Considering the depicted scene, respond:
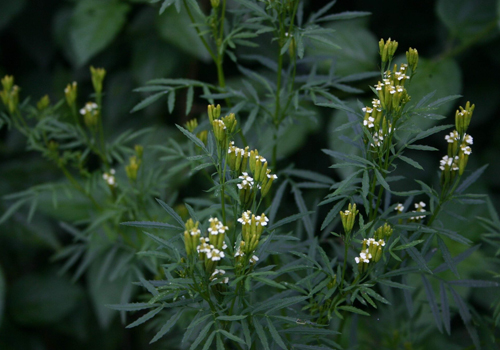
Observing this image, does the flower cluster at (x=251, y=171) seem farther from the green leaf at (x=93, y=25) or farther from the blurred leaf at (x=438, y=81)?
the green leaf at (x=93, y=25)

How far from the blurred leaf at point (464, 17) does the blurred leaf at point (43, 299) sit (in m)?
1.72

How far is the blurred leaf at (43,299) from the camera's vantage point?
6.97 feet

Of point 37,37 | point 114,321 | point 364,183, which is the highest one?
point 364,183

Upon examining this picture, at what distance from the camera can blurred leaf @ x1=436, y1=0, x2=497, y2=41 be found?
6.25 feet

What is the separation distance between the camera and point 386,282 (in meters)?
0.91

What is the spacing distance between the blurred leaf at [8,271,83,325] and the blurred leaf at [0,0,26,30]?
1.02m

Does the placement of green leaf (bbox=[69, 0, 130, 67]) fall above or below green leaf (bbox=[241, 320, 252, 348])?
above

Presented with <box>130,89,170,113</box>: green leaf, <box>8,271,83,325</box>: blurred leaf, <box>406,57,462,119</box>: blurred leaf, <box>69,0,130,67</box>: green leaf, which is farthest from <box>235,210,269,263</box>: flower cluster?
<box>8,271,83,325</box>: blurred leaf

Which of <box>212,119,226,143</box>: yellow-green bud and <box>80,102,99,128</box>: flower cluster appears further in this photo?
<box>80,102,99,128</box>: flower cluster

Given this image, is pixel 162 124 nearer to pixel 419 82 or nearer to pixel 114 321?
pixel 114 321

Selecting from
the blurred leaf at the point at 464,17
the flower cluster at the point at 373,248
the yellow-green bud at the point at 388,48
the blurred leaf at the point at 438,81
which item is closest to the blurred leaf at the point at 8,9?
the blurred leaf at the point at 438,81

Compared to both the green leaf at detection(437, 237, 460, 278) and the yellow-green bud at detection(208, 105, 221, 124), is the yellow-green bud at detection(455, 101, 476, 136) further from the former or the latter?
the yellow-green bud at detection(208, 105, 221, 124)

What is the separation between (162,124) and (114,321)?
809mm

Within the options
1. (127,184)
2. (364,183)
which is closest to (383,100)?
(364,183)
